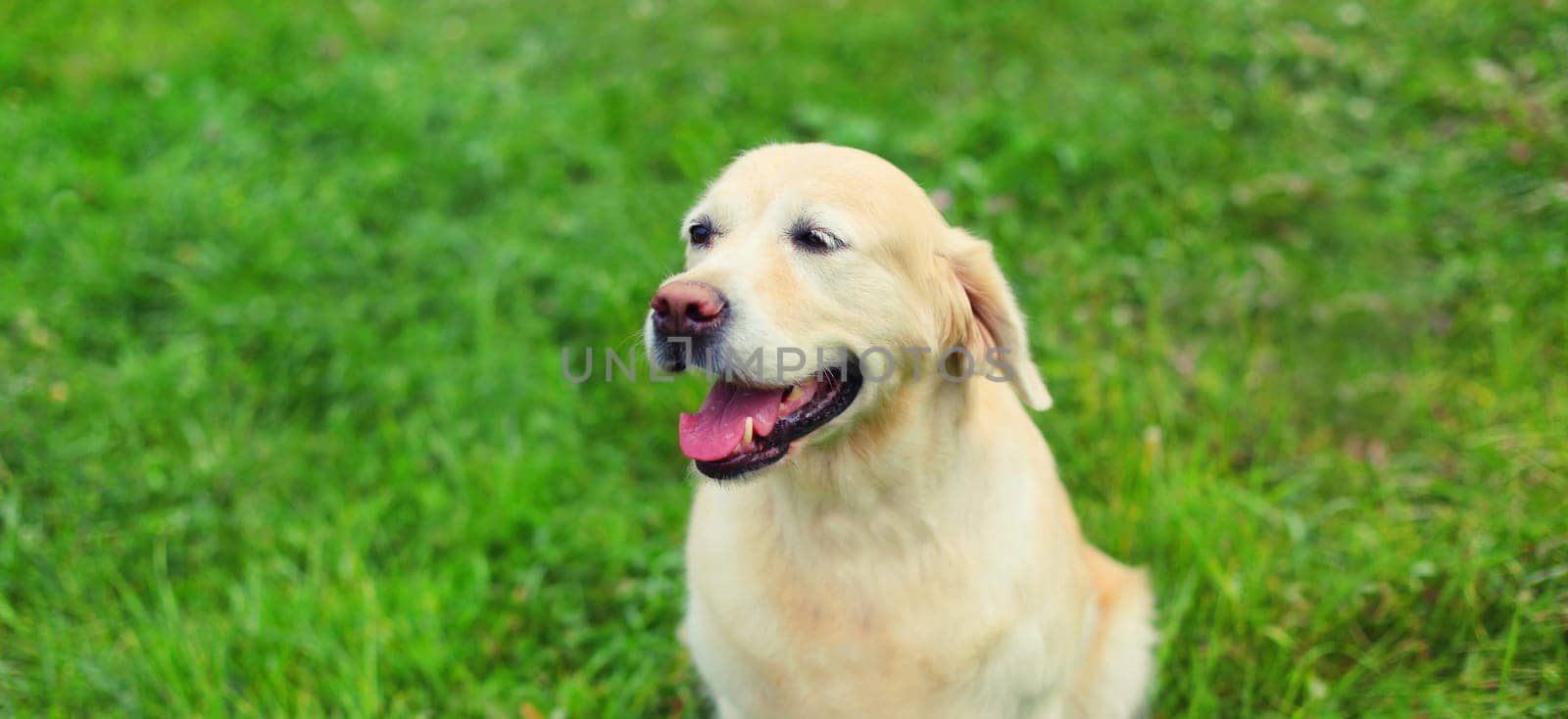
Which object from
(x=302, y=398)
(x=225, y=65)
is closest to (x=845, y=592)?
(x=302, y=398)

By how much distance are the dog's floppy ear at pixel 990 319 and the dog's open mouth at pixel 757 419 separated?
10.1 inches

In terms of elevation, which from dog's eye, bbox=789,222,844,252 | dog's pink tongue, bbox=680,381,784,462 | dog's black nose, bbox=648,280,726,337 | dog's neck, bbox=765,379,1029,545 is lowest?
dog's neck, bbox=765,379,1029,545

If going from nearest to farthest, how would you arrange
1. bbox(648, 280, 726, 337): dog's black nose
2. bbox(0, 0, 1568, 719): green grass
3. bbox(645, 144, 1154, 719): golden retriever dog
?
bbox(648, 280, 726, 337): dog's black nose < bbox(645, 144, 1154, 719): golden retriever dog < bbox(0, 0, 1568, 719): green grass

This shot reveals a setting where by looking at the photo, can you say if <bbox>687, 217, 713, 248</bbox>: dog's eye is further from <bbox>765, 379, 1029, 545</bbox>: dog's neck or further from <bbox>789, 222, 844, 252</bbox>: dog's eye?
<bbox>765, 379, 1029, 545</bbox>: dog's neck

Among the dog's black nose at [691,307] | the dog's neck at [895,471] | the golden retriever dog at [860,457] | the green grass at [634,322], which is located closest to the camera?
the dog's black nose at [691,307]

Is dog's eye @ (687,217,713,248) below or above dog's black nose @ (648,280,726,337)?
above

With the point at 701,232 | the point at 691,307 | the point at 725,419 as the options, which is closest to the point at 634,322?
the point at 701,232

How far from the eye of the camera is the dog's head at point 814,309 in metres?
1.92

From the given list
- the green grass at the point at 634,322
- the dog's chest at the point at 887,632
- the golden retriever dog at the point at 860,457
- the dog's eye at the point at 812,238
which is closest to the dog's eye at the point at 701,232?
the golden retriever dog at the point at 860,457

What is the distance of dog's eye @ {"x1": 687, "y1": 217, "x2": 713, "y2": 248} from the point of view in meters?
2.17

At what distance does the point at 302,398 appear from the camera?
371cm

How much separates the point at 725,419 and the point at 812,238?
0.36 metres

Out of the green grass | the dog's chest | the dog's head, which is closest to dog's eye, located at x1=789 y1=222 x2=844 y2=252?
the dog's head

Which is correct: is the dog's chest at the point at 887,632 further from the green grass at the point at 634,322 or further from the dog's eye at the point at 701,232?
the green grass at the point at 634,322
